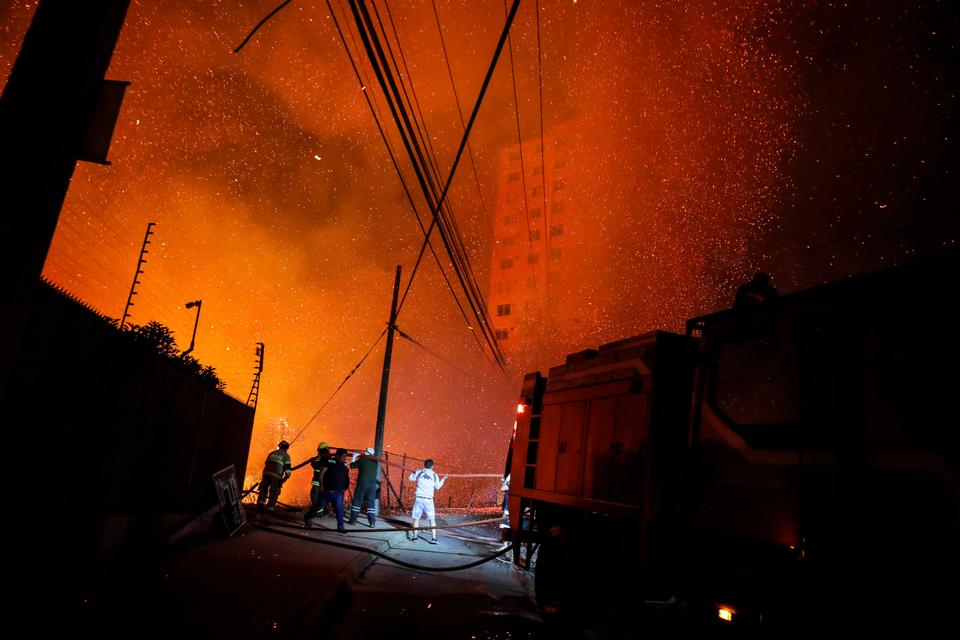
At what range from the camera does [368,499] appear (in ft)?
46.4

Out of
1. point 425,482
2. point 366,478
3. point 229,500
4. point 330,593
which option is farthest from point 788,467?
point 366,478

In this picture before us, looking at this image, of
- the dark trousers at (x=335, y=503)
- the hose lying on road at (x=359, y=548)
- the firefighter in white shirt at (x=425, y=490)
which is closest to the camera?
the hose lying on road at (x=359, y=548)

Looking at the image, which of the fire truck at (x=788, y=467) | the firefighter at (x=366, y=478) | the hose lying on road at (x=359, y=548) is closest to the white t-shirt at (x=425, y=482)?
the firefighter at (x=366, y=478)

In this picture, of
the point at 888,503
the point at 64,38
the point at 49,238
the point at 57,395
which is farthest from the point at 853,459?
the point at 57,395

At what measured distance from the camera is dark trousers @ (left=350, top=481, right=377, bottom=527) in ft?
43.5

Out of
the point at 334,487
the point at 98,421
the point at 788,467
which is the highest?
the point at 788,467

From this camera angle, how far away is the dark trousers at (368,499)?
522 inches

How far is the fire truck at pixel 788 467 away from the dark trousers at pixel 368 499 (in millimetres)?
8438

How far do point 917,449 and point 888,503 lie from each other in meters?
0.33

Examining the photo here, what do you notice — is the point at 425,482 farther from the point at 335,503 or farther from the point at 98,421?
the point at 98,421

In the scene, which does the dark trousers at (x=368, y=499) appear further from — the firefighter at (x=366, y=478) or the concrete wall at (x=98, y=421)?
A: the concrete wall at (x=98, y=421)

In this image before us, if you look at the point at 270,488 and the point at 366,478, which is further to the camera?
the point at 366,478

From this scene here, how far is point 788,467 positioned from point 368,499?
12300 mm

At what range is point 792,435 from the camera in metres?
3.53
